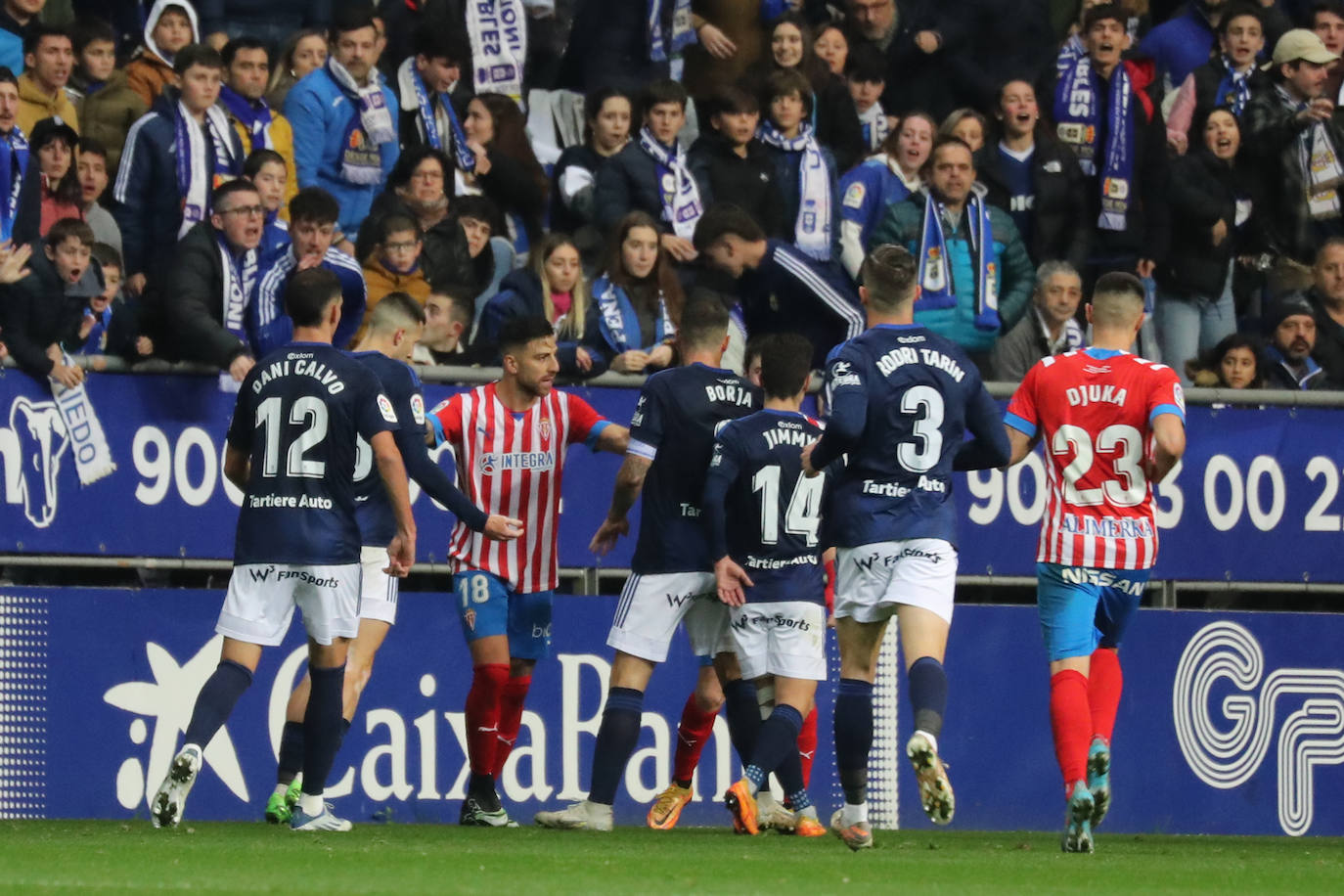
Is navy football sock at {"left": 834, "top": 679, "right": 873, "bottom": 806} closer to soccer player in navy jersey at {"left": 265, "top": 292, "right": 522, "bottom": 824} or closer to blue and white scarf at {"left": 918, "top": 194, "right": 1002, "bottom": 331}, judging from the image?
soccer player in navy jersey at {"left": 265, "top": 292, "right": 522, "bottom": 824}

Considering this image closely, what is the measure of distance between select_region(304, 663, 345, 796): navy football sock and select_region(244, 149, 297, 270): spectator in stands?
10.4 feet

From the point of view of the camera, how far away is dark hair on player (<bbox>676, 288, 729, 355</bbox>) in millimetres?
10164

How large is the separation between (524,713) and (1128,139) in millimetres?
5982

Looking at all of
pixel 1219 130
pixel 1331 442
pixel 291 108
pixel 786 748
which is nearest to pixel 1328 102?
pixel 1219 130

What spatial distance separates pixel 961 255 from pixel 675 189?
5.76ft

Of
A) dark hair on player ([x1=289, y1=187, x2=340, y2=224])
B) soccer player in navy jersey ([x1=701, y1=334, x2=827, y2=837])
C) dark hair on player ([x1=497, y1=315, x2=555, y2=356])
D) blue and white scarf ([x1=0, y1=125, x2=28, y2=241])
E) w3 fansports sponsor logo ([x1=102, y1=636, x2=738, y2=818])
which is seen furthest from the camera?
dark hair on player ([x1=289, y1=187, x2=340, y2=224])

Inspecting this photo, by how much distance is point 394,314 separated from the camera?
10.1 meters

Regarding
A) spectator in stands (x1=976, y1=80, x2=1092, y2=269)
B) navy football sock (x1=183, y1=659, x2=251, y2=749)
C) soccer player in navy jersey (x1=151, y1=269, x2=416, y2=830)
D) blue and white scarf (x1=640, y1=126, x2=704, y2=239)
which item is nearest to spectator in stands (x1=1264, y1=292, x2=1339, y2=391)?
spectator in stands (x1=976, y1=80, x2=1092, y2=269)

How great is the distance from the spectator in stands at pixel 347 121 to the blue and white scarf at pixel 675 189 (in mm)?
1558

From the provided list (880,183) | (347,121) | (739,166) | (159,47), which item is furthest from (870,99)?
(159,47)

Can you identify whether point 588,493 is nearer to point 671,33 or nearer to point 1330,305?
point 671,33

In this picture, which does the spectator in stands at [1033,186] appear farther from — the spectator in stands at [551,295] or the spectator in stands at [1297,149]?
the spectator in stands at [551,295]

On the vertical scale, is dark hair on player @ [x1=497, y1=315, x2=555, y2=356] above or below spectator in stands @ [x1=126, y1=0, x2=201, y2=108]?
below

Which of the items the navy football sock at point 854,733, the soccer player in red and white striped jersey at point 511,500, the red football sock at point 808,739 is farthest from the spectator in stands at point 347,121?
the navy football sock at point 854,733
